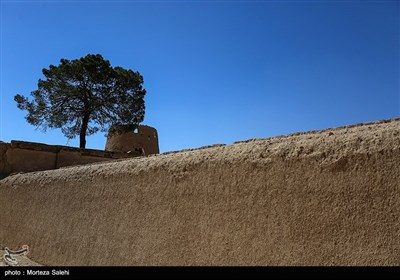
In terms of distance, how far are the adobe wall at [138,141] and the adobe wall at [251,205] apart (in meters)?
13.7

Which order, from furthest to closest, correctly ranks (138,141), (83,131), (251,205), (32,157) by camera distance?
(83,131), (138,141), (32,157), (251,205)

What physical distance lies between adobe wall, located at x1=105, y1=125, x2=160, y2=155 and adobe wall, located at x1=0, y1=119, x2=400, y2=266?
13723 millimetres

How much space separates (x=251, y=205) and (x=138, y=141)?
16.8 metres

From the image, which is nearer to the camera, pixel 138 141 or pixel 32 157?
pixel 32 157

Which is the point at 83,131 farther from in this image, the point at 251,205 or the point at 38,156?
the point at 251,205

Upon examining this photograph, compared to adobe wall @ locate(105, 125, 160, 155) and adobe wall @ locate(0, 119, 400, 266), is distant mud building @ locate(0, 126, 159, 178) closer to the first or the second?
adobe wall @ locate(0, 119, 400, 266)

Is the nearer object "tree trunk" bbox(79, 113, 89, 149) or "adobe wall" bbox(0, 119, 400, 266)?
"adobe wall" bbox(0, 119, 400, 266)

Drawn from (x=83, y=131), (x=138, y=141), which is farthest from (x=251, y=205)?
(x=83, y=131)

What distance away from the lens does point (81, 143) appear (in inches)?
808

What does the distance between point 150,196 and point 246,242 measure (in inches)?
59.2

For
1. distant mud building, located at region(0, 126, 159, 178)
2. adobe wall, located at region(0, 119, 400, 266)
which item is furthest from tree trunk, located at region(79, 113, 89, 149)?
adobe wall, located at region(0, 119, 400, 266)

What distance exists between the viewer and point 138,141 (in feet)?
65.8

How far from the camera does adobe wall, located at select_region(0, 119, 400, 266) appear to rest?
9.31 ft
